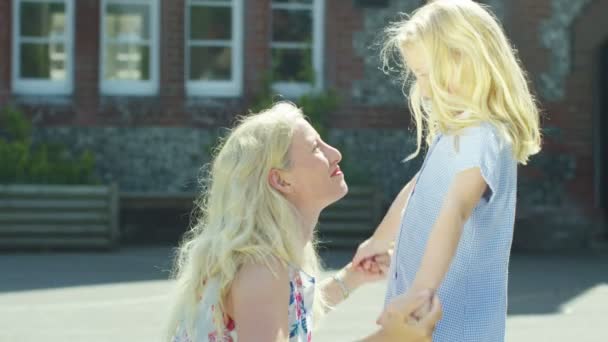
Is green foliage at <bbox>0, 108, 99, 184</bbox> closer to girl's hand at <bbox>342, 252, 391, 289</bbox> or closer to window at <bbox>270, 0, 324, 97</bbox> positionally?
window at <bbox>270, 0, 324, 97</bbox>

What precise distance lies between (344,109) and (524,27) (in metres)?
2.10

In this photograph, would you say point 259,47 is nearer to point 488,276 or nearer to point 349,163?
point 349,163

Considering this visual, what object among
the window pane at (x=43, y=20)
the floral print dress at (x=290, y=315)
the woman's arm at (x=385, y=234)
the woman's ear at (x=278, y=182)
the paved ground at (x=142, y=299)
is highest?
the window pane at (x=43, y=20)

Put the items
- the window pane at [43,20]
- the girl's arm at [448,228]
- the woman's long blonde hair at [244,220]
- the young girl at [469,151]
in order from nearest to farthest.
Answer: the woman's long blonde hair at [244,220]
the girl's arm at [448,228]
the young girl at [469,151]
the window pane at [43,20]

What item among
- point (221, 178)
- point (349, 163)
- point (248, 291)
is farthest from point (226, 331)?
point (349, 163)

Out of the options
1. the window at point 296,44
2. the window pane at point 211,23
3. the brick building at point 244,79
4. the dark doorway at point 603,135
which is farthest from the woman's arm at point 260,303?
the dark doorway at point 603,135

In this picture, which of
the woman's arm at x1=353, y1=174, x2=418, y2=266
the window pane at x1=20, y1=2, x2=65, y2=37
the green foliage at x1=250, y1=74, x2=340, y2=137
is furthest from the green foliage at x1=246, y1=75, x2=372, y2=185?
the woman's arm at x1=353, y1=174, x2=418, y2=266

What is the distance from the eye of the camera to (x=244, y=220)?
9.56 feet

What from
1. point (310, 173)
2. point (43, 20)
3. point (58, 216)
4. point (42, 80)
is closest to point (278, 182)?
point (310, 173)

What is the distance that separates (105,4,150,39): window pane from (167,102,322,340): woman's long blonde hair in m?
11.4

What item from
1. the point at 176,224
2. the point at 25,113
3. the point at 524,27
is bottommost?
the point at 176,224

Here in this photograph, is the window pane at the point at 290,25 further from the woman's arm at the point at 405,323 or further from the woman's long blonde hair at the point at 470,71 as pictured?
the woman's arm at the point at 405,323

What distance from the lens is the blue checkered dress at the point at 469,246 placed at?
3213 millimetres

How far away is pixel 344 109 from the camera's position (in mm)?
14156
